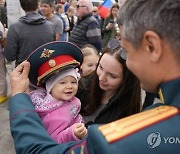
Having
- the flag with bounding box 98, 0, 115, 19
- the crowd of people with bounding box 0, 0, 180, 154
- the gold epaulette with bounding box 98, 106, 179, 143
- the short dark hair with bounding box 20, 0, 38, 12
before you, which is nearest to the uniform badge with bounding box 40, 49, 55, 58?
the crowd of people with bounding box 0, 0, 180, 154

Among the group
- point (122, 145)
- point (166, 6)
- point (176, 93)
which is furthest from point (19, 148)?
point (166, 6)

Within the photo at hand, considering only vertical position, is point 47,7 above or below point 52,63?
below

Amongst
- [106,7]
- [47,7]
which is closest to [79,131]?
[47,7]

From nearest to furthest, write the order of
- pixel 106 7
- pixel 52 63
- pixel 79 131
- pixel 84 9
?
pixel 79 131, pixel 52 63, pixel 84 9, pixel 106 7

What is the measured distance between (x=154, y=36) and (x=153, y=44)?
0.07 ft

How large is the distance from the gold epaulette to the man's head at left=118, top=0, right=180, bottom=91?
0.10 m

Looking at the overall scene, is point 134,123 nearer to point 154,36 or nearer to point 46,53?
point 154,36

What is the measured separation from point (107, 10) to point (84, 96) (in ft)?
16.1

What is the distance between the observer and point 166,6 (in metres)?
0.81

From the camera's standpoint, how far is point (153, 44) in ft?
2.58

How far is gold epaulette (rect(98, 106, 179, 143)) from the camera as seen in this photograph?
0.75 m

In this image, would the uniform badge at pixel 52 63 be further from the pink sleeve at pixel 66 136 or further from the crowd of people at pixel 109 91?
the pink sleeve at pixel 66 136

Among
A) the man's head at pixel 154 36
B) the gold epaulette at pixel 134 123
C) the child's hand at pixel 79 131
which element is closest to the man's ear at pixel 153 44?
the man's head at pixel 154 36

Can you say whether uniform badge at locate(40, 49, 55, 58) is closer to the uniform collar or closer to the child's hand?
the child's hand
